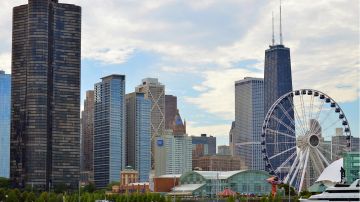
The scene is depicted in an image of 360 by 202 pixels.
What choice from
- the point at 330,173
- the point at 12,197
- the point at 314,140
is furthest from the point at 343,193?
the point at 12,197

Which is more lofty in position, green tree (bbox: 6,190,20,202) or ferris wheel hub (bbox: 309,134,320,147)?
ferris wheel hub (bbox: 309,134,320,147)

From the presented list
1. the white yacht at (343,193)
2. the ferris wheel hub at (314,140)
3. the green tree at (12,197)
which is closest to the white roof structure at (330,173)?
the ferris wheel hub at (314,140)

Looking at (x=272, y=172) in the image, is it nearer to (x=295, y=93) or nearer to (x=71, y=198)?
(x=295, y=93)

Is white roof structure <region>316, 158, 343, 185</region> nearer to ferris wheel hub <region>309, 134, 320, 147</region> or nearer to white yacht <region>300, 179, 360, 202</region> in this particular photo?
ferris wheel hub <region>309, 134, 320, 147</region>

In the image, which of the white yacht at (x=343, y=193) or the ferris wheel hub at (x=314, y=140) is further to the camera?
the ferris wheel hub at (x=314, y=140)

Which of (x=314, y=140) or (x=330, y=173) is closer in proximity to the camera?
(x=314, y=140)

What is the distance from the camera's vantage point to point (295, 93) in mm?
164625

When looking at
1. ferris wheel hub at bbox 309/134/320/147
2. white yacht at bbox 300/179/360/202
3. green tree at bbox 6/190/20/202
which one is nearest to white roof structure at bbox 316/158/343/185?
ferris wheel hub at bbox 309/134/320/147

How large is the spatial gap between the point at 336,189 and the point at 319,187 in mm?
77437

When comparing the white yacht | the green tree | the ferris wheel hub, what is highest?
the ferris wheel hub

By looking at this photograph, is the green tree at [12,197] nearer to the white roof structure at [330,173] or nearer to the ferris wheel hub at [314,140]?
the white roof structure at [330,173]

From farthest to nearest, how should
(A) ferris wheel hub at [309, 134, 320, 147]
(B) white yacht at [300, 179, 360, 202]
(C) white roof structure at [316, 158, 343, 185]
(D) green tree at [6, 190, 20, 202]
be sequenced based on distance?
(D) green tree at [6, 190, 20, 202] → (C) white roof structure at [316, 158, 343, 185] → (A) ferris wheel hub at [309, 134, 320, 147] → (B) white yacht at [300, 179, 360, 202]

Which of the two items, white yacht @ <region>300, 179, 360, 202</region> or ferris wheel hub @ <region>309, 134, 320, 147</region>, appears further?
ferris wheel hub @ <region>309, 134, 320, 147</region>

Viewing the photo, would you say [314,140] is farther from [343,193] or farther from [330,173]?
[343,193]
